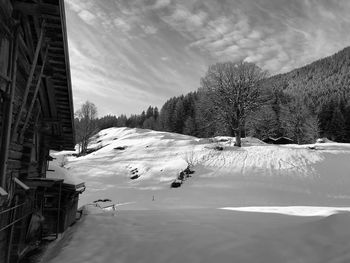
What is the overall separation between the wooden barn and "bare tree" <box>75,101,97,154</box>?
4316 centimetres

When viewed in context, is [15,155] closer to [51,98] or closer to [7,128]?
[7,128]

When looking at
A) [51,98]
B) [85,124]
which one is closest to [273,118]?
[85,124]

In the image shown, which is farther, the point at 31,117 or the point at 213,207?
the point at 213,207

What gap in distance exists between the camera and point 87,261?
7691 millimetres

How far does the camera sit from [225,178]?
82.8 ft

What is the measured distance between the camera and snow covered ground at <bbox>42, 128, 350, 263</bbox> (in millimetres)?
6738

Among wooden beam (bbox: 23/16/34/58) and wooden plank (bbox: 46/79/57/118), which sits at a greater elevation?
wooden beam (bbox: 23/16/34/58)

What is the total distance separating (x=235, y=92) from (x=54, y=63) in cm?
2888

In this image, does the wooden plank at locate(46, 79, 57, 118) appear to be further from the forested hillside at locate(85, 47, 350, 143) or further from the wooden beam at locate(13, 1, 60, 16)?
the forested hillside at locate(85, 47, 350, 143)

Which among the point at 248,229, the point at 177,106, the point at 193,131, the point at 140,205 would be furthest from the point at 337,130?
the point at 248,229

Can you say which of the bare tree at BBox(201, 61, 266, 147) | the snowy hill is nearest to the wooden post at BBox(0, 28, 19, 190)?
the snowy hill

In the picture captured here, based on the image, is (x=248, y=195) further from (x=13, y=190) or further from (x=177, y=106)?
(x=177, y=106)

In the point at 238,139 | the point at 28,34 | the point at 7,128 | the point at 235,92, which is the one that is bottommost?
the point at 7,128

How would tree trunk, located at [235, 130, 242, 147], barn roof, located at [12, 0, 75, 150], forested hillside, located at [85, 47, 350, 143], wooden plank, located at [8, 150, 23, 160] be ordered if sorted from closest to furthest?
1. barn roof, located at [12, 0, 75, 150]
2. wooden plank, located at [8, 150, 23, 160]
3. tree trunk, located at [235, 130, 242, 147]
4. forested hillside, located at [85, 47, 350, 143]
